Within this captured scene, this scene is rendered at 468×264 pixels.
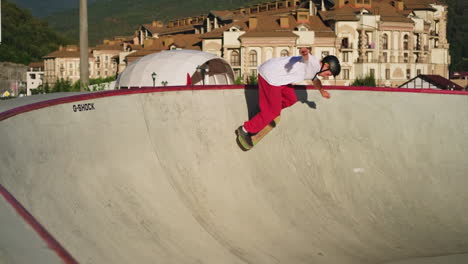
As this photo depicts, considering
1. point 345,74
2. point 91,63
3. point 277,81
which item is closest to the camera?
point 277,81

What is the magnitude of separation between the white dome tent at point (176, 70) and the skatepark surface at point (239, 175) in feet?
72.2

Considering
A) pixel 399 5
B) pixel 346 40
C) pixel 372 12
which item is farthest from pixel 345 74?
pixel 399 5

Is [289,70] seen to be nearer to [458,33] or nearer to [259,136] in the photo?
[259,136]

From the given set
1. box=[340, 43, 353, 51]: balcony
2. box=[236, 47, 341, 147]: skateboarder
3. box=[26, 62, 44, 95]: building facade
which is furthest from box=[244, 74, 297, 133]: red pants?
box=[26, 62, 44, 95]: building facade

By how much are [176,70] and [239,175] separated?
24205mm

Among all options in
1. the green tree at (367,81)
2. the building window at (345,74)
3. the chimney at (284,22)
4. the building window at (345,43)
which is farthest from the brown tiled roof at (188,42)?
the green tree at (367,81)

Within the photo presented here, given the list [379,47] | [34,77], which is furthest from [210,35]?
[34,77]

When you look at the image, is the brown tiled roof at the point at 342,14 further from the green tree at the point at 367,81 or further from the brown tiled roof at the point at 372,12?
the green tree at the point at 367,81

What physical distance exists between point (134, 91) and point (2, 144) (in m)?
3.21

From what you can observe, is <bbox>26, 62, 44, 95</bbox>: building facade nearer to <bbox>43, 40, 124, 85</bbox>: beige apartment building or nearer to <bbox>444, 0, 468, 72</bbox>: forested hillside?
<bbox>43, 40, 124, 85</bbox>: beige apartment building

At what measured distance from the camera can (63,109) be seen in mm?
6766

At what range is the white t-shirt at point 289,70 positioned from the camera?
7993mm

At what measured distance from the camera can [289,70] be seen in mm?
8234

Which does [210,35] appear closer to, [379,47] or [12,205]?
[379,47]
